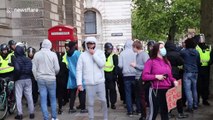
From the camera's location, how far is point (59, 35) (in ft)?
47.6

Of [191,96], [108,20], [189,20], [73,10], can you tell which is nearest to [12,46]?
[191,96]

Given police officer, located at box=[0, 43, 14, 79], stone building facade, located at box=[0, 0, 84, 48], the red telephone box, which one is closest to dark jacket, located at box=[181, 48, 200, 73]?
police officer, located at box=[0, 43, 14, 79]

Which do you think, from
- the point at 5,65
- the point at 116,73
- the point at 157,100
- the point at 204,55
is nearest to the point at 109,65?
the point at 116,73

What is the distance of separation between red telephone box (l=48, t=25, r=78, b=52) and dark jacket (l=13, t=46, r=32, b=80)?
4.02m

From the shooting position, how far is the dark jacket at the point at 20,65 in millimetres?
10180

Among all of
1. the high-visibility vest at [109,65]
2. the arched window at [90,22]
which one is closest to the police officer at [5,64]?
the high-visibility vest at [109,65]

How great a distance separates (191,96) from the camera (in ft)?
34.3

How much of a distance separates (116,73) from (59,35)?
3775mm

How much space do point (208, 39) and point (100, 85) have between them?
5.52m

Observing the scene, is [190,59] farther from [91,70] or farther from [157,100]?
[91,70]

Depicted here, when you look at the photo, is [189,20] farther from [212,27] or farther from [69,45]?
[69,45]

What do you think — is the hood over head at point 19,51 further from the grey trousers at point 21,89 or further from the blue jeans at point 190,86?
the blue jeans at point 190,86

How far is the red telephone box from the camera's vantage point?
14.4 meters

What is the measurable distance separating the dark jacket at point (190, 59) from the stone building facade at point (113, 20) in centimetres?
3373
